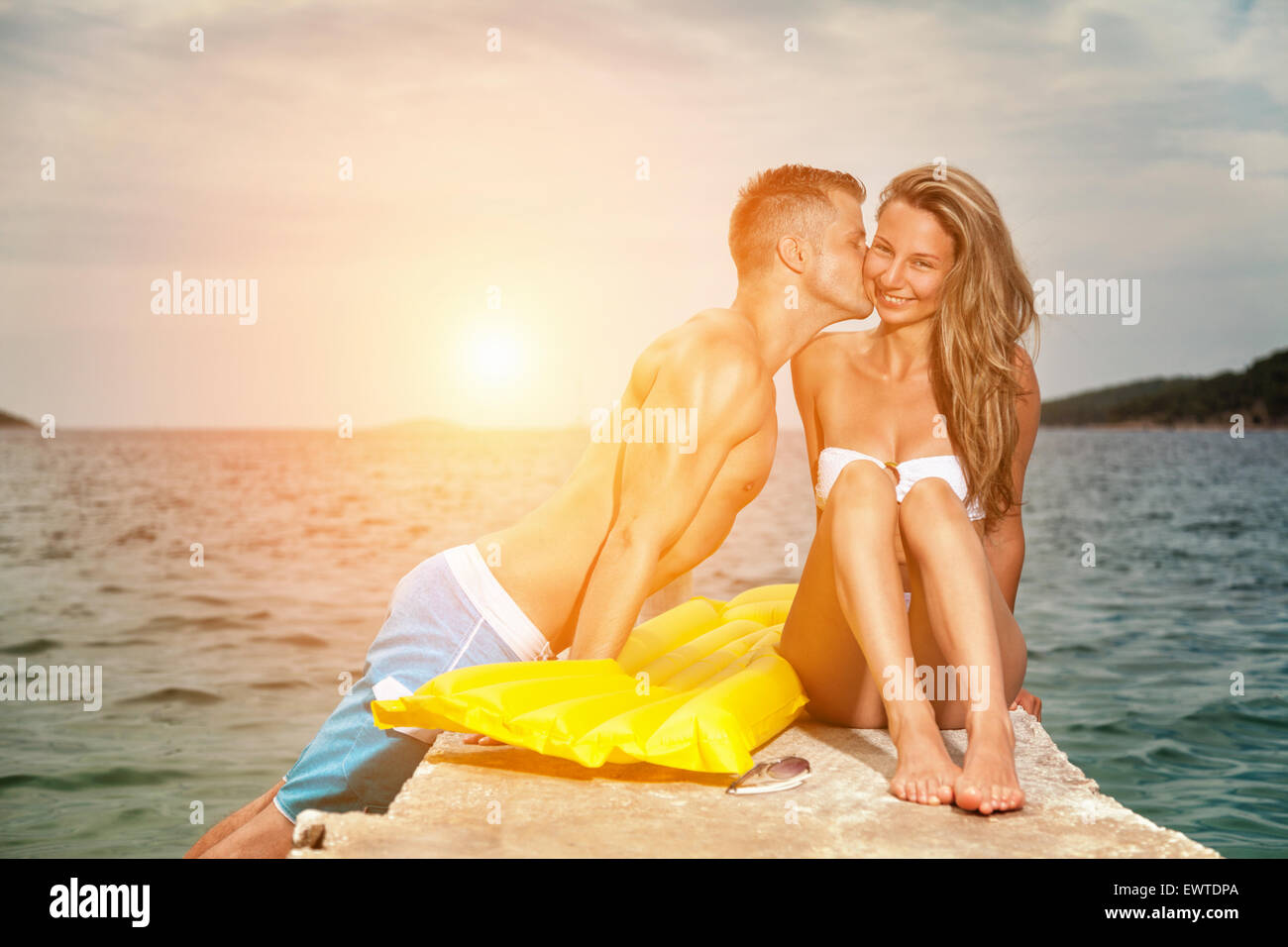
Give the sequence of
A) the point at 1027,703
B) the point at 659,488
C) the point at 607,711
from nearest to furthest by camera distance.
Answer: the point at 607,711 < the point at 659,488 < the point at 1027,703

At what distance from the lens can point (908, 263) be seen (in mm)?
3885

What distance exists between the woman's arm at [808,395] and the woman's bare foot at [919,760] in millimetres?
1313

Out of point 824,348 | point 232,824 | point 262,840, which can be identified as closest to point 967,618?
point 824,348

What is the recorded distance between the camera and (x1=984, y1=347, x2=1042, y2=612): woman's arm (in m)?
3.82

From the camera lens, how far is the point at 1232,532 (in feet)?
71.4

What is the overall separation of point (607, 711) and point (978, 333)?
1.86 metres

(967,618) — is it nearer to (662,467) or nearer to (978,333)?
(662,467)

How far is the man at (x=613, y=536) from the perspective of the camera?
338 centimetres

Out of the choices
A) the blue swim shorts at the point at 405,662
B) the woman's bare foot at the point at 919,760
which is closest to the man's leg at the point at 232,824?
the blue swim shorts at the point at 405,662

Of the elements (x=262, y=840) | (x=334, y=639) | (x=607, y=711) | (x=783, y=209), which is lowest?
(x=334, y=639)

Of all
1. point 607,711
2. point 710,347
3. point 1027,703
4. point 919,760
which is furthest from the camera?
point 1027,703

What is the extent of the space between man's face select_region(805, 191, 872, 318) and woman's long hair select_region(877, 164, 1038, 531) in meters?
0.24
